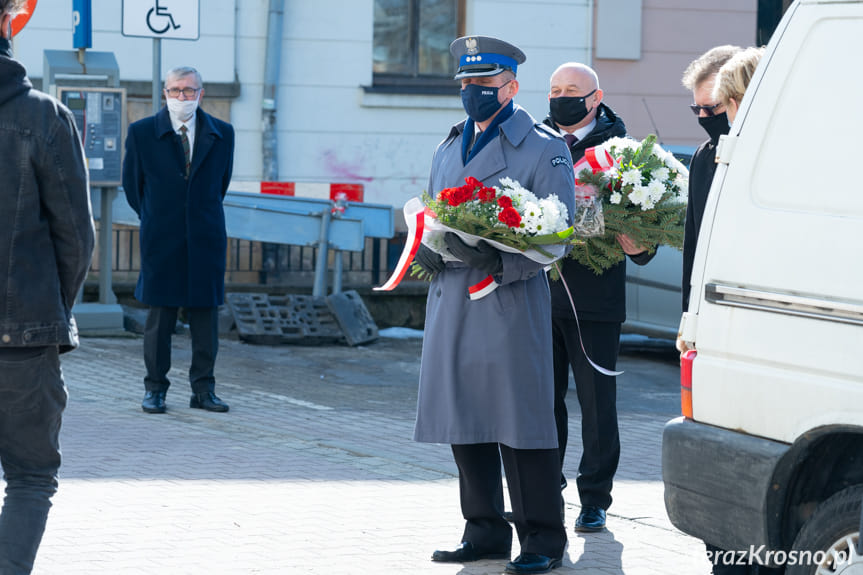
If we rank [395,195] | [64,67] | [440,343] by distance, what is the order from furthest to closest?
[395,195] < [64,67] < [440,343]

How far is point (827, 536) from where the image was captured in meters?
3.73

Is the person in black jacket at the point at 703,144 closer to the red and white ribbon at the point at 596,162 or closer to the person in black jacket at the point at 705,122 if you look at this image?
the person in black jacket at the point at 705,122

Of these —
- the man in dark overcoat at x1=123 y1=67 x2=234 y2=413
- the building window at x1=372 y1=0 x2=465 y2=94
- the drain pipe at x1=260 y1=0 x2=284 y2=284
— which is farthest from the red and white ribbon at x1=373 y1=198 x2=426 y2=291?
the building window at x1=372 y1=0 x2=465 y2=94

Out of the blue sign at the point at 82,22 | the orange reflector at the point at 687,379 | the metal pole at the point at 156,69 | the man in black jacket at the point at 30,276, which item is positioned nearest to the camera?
the man in black jacket at the point at 30,276

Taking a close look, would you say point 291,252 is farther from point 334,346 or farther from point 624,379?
point 624,379

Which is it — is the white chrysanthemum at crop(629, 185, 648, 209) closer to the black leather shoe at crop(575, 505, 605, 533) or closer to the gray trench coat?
the gray trench coat

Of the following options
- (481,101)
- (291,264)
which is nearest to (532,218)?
(481,101)

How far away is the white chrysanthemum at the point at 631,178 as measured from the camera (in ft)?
18.9

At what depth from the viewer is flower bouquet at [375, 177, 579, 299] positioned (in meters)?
4.82

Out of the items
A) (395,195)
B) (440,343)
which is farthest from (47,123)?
(395,195)

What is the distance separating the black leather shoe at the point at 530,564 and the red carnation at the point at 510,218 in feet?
4.19

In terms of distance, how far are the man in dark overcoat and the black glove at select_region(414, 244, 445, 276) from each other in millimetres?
3547

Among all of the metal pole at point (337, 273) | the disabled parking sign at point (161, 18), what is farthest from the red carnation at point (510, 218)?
the metal pole at point (337, 273)

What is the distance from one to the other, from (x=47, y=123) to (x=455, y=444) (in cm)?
203
